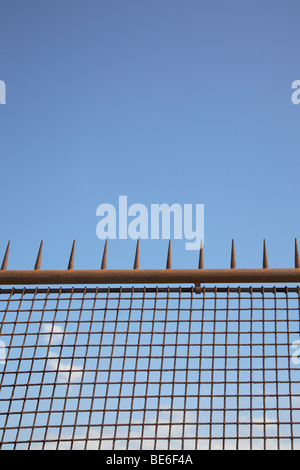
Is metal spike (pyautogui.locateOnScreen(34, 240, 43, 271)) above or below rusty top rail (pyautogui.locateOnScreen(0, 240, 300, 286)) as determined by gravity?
above

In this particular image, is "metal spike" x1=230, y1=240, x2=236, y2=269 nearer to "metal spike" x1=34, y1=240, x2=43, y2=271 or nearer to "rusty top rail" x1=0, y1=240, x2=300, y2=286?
"rusty top rail" x1=0, y1=240, x2=300, y2=286

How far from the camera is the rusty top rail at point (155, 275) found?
6281 millimetres

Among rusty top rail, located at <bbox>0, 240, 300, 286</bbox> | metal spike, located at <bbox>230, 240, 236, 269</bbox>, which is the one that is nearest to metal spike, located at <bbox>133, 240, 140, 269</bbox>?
rusty top rail, located at <bbox>0, 240, 300, 286</bbox>

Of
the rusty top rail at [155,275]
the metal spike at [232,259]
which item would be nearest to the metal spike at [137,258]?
the rusty top rail at [155,275]

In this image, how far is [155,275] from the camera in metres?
6.33

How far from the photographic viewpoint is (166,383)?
225 inches

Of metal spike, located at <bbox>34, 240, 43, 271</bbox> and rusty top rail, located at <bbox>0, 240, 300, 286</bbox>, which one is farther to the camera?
metal spike, located at <bbox>34, 240, 43, 271</bbox>

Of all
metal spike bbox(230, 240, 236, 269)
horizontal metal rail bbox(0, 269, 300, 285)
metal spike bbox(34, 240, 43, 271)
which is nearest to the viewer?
horizontal metal rail bbox(0, 269, 300, 285)

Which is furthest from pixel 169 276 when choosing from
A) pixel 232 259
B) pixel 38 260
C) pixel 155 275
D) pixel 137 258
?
pixel 38 260

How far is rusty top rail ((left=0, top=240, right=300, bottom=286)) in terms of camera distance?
247 inches

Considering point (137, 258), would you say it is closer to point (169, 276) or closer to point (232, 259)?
point (169, 276)
